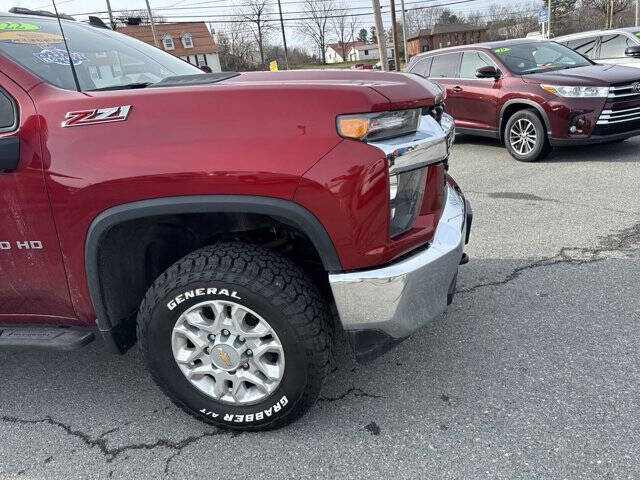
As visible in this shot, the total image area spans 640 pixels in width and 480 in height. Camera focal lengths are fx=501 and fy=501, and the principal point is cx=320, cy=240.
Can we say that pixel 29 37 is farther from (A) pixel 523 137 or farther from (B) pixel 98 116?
(A) pixel 523 137

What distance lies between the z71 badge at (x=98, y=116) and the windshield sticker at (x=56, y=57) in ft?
1.60

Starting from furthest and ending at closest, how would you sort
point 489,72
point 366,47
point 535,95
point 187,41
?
point 366,47
point 187,41
point 489,72
point 535,95

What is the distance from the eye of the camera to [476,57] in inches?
315

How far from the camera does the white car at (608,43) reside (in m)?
9.49

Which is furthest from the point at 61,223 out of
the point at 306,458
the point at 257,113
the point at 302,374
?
the point at 306,458

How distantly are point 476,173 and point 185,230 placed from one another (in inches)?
208

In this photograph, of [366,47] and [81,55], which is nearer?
[81,55]

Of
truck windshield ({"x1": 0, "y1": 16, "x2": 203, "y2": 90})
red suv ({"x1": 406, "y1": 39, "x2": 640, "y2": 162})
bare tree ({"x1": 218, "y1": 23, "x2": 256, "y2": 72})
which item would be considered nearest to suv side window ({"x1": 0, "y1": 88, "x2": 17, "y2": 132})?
truck windshield ({"x1": 0, "y1": 16, "x2": 203, "y2": 90})

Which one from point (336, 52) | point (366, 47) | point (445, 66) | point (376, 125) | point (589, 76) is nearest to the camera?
point (376, 125)

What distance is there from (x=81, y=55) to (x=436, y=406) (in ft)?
8.14

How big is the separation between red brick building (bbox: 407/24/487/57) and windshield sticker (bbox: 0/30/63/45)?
77.5 meters

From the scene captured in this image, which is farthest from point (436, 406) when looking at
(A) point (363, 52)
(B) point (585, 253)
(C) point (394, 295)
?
(A) point (363, 52)

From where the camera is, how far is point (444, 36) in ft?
251

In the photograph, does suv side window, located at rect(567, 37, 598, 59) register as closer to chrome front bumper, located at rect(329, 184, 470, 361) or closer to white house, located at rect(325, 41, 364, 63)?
chrome front bumper, located at rect(329, 184, 470, 361)
